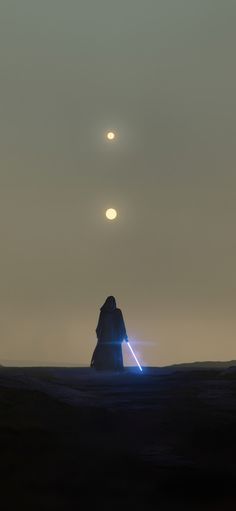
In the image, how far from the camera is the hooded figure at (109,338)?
2119 centimetres

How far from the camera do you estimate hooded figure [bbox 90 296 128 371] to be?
2119 centimetres

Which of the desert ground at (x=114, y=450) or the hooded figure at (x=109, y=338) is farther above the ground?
the hooded figure at (x=109, y=338)

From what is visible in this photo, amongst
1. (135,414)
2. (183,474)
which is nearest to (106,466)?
(183,474)

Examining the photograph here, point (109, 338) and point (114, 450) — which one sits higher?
point (109, 338)

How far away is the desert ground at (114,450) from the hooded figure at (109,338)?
12669 millimetres

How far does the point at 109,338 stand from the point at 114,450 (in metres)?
16.4

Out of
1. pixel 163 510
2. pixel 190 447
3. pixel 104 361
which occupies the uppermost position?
pixel 104 361

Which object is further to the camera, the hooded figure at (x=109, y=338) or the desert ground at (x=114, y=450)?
the hooded figure at (x=109, y=338)

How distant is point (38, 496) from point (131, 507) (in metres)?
0.68

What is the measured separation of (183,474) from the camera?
455cm

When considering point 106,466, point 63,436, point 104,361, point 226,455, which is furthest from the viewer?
point 104,361

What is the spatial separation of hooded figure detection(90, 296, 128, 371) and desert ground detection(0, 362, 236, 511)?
41.6 ft

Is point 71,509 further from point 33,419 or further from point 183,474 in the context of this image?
point 33,419

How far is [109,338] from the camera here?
71.1 ft
